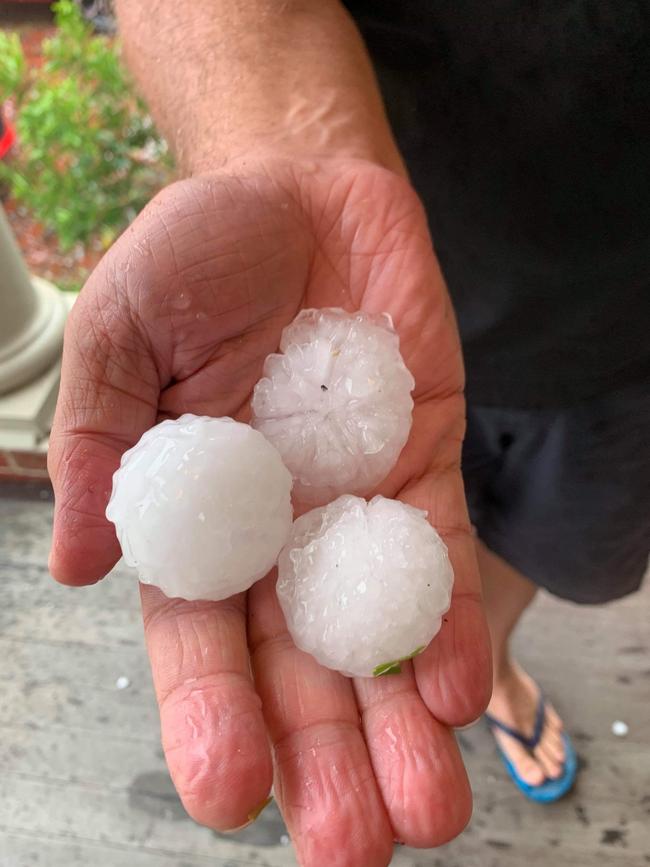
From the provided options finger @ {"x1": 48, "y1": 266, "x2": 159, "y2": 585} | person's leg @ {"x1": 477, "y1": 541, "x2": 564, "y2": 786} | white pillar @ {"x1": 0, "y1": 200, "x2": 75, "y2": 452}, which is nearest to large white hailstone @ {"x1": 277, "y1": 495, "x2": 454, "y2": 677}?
finger @ {"x1": 48, "y1": 266, "x2": 159, "y2": 585}

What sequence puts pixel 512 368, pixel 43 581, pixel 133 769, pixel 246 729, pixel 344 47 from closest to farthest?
pixel 246 729 → pixel 344 47 → pixel 512 368 → pixel 133 769 → pixel 43 581

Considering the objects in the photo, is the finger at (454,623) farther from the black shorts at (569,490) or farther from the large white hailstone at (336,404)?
the black shorts at (569,490)

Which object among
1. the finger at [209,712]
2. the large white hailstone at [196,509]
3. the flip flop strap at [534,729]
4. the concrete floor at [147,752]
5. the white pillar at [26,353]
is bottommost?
the concrete floor at [147,752]

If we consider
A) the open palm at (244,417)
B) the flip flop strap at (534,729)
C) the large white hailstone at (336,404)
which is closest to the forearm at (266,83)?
the open palm at (244,417)

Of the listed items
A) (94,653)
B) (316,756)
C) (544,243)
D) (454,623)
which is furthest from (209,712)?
(94,653)

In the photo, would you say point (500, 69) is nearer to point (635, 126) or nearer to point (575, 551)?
point (635, 126)

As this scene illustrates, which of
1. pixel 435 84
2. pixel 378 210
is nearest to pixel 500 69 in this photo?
pixel 435 84

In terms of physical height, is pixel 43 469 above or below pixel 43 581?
above
